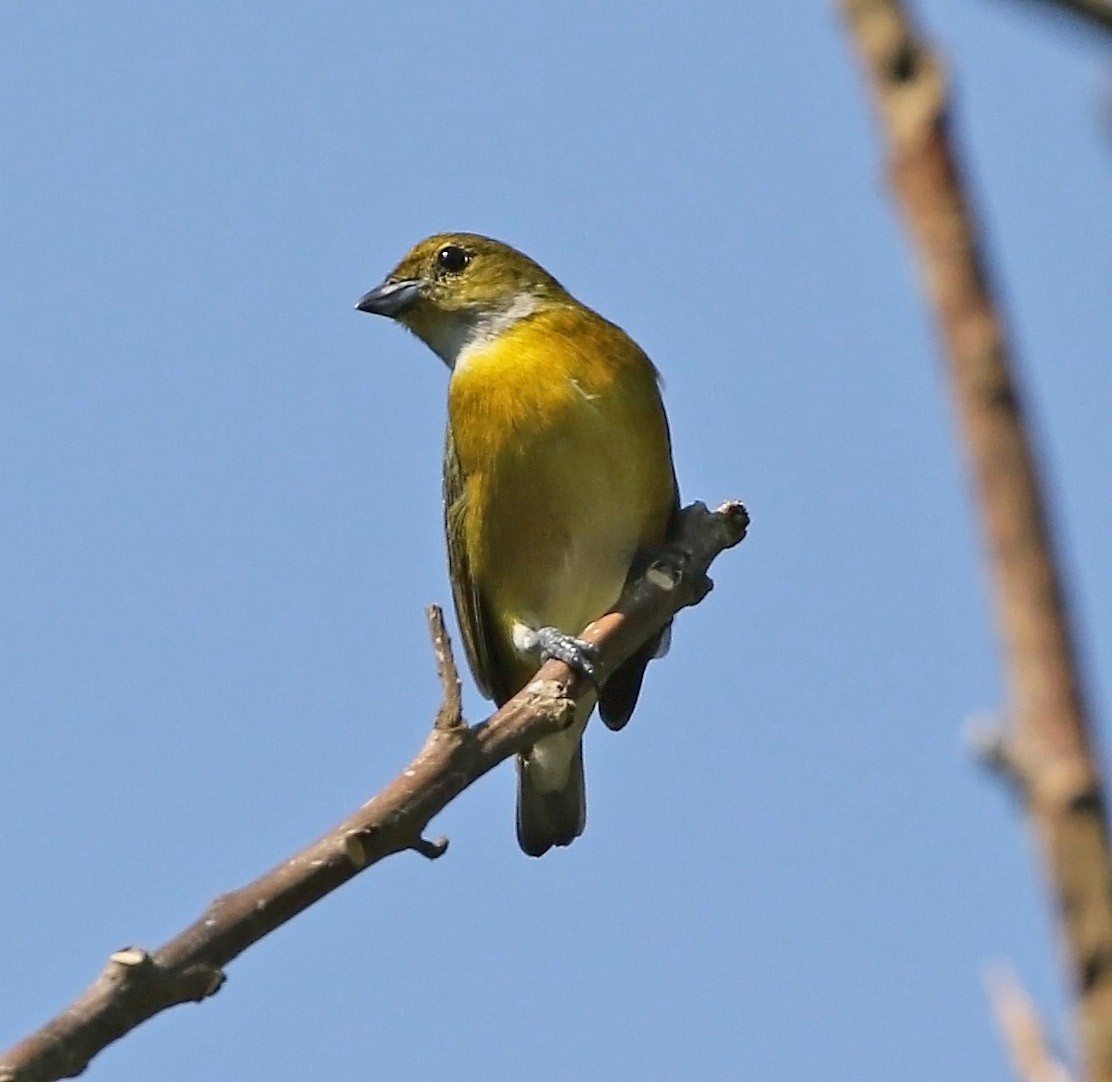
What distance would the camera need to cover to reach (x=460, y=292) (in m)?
8.54

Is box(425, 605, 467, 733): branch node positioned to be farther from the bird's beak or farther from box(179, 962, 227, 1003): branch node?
the bird's beak

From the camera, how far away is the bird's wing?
774cm

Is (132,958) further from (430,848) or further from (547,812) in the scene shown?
(547,812)

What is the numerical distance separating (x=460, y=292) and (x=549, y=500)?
1.54m

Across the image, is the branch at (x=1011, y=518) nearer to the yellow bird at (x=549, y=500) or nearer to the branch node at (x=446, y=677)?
the branch node at (x=446, y=677)

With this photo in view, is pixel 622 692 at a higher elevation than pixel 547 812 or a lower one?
higher


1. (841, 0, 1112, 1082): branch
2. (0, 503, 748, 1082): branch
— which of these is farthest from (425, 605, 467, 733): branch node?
(841, 0, 1112, 1082): branch

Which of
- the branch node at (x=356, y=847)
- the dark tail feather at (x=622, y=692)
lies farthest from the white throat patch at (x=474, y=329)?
the branch node at (x=356, y=847)

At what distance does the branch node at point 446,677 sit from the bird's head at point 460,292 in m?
4.35

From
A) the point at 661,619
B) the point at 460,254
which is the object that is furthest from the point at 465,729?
the point at 460,254

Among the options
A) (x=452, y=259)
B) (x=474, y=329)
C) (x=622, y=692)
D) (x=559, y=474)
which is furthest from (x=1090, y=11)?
(x=452, y=259)

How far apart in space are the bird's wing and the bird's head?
25.6 inches

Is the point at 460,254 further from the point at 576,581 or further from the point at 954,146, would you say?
the point at 954,146

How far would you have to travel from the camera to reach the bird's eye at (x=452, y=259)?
8.70 metres
